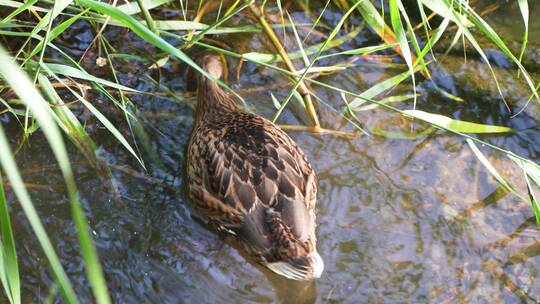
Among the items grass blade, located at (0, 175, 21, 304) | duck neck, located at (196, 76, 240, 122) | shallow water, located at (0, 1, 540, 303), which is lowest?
shallow water, located at (0, 1, 540, 303)

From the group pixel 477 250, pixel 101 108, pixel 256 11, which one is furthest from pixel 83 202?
pixel 477 250

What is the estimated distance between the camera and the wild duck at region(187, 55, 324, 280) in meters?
3.43

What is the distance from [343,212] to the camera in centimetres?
388

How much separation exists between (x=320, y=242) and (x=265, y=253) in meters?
→ 0.39

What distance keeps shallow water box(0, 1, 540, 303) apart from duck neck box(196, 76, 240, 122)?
120 mm

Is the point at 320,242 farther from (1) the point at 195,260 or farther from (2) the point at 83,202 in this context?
(2) the point at 83,202

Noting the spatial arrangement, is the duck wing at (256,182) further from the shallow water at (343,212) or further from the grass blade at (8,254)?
the grass blade at (8,254)

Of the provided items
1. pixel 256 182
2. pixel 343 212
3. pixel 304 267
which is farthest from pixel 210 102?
pixel 304 267

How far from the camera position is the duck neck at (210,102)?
14.3ft

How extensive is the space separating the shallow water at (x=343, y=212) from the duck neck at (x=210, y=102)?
4.7 inches

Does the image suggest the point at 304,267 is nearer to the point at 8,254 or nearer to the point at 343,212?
the point at 343,212

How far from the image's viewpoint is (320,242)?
12.3 feet

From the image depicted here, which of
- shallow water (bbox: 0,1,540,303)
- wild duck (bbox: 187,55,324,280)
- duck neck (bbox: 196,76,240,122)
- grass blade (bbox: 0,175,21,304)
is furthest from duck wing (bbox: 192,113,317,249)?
grass blade (bbox: 0,175,21,304)

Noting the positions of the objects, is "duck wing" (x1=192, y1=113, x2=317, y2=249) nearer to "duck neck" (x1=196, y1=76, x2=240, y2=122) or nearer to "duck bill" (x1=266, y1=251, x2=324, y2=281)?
"duck bill" (x1=266, y1=251, x2=324, y2=281)
